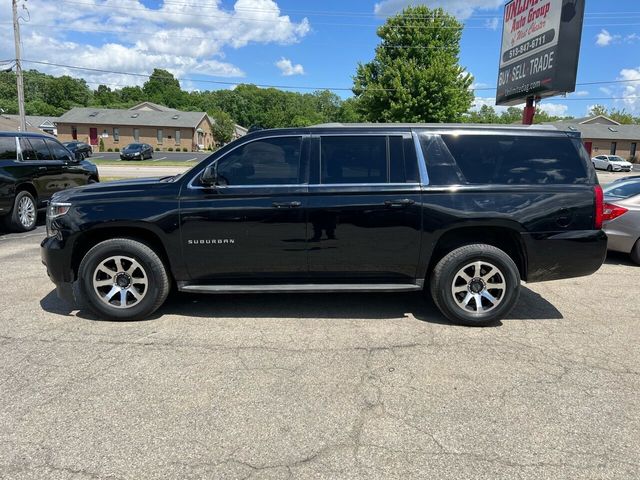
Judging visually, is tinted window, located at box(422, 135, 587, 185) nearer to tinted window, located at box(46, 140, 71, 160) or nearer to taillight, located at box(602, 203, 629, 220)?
taillight, located at box(602, 203, 629, 220)

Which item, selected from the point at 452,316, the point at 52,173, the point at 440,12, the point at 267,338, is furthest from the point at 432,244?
the point at 440,12

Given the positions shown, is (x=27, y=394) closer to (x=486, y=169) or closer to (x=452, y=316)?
(x=452, y=316)

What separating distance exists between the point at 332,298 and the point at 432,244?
1423 millimetres

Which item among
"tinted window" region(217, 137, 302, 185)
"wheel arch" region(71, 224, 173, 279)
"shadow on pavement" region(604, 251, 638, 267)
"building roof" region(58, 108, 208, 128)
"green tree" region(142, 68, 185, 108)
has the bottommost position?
"shadow on pavement" region(604, 251, 638, 267)

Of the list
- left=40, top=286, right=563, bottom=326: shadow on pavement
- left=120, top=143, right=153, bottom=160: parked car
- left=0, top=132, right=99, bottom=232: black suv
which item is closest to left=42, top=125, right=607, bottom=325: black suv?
left=40, top=286, right=563, bottom=326: shadow on pavement

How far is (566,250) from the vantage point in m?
4.43

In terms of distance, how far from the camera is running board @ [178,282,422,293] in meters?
4.41

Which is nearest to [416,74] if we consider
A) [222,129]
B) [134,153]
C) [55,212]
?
[134,153]

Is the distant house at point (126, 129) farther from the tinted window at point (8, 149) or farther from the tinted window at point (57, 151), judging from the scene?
the tinted window at point (8, 149)

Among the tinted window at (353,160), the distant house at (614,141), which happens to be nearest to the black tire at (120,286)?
the tinted window at (353,160)

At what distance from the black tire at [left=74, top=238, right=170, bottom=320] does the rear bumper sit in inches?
140

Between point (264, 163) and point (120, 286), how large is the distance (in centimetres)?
Answer: 184

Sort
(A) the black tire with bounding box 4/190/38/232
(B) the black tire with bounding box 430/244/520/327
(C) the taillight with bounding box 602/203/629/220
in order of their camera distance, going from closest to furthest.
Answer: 1. (B) the black tire with bounding box 430/244/520/327
2. (C) the taillight with bounding box 602/203/629/220
3. (A) the black tire with bounding box 4/190/38/232

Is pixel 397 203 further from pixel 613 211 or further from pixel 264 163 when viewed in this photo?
pixel 613 211
